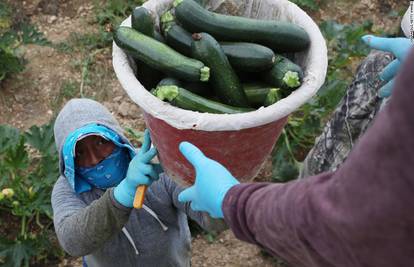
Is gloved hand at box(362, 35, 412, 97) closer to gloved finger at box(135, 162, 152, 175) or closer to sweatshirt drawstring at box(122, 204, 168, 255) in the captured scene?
gloved finger at box(135, 162, 152, 175)

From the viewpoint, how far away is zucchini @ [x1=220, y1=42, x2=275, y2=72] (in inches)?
63.7

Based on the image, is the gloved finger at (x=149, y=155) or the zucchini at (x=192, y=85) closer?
the zucchini at (x=192, y=85)

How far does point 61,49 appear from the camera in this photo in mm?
4684

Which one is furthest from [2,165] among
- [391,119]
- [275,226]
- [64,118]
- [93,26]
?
[391,119]

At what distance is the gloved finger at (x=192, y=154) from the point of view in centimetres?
153

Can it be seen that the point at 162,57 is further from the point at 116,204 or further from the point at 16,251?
the point at 16,251

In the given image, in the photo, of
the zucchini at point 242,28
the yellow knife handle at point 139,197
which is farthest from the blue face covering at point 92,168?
the zucchini at point 242,28

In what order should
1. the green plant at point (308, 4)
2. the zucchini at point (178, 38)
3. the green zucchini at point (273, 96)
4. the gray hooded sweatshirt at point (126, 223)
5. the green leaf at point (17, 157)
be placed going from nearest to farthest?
the green zucchini at point (273, 96), the zucchini at point (178, 38), the gray hooded sweatshirt at point (126, 223), the green leaf at point (17, 157), the green plant at point (308, 4)

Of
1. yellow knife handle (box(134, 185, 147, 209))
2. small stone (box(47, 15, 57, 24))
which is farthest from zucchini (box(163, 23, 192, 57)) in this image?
small stone (box(47, 15, 57, 24))

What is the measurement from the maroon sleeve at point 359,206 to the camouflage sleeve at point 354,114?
3.76 feet

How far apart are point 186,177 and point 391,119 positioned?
3.21ft

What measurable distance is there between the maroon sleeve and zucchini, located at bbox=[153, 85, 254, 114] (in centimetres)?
44

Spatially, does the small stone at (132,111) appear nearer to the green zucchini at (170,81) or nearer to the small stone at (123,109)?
the small stone at (123,109)

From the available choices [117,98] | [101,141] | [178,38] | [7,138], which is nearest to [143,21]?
[178,38]
